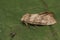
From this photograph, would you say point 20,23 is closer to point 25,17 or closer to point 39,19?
point 25,17

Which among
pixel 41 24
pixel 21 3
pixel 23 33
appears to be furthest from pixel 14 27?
pixel 21 3

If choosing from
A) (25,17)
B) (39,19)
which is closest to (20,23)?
(25,17)

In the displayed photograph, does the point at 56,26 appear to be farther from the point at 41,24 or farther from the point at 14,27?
the point at 14,27

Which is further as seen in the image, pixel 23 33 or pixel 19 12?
pixel 19 12
